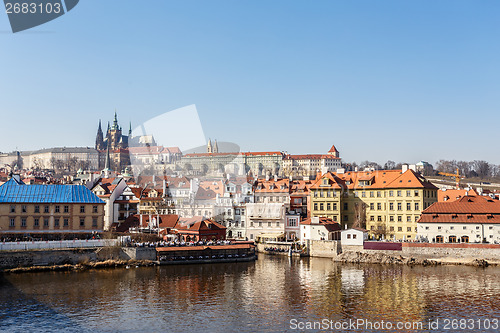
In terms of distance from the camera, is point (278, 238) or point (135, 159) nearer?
point (278, 238)

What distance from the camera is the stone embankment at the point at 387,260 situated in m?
49.8

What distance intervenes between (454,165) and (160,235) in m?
146

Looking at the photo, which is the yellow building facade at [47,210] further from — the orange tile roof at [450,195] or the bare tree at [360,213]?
the orange tile roof at [450,195]

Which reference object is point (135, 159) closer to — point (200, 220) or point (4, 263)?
point (200, 220)

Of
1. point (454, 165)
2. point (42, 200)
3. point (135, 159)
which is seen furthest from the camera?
point (454, 165)

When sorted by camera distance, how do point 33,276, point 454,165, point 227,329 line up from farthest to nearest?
point 454,165, point 33,276, point 227,329

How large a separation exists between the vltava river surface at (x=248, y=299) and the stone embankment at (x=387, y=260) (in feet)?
11.1

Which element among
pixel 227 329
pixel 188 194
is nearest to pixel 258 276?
pixel 227 329

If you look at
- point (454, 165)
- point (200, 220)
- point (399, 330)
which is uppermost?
point (454, 165)

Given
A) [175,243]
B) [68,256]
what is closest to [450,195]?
[175,243]

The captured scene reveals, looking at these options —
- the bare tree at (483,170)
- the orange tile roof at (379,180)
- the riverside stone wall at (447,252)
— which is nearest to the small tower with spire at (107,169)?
the orange tile roof at (379,180)

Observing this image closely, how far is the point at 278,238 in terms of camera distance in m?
64.2

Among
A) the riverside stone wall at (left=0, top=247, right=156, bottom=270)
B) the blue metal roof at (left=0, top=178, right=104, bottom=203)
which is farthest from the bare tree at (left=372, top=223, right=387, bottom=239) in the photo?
the blue metal roof at (left=0, top=178, right=104, bottom=203)

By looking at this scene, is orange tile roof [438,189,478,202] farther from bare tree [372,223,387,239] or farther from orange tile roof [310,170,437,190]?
bare tree [372,223,387,239]
